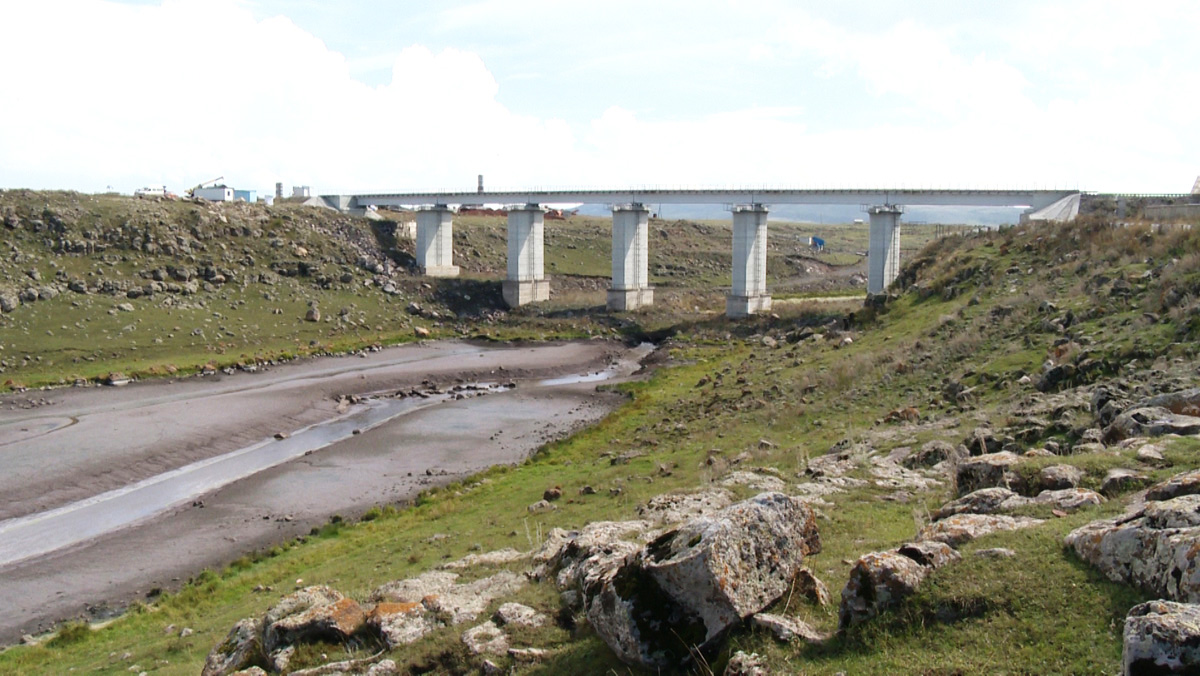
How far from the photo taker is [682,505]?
1677 cm

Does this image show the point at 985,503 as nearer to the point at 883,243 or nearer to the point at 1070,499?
the point at 1070,499

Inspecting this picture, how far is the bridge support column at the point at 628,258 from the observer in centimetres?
7581

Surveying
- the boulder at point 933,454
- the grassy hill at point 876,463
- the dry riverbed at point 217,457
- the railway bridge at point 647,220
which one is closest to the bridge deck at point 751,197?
the railway bridge at point 647,220

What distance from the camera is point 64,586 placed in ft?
72.4

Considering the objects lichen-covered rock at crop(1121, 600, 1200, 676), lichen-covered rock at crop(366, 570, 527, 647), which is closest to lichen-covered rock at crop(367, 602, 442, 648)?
lichen-covered rock at crop(366, 570, 527, 647)

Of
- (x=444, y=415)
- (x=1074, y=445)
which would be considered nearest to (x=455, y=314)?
(x=444, y=415)

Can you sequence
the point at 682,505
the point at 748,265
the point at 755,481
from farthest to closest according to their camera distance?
the point at 748,265
the point at 755,481
the point at 682,505

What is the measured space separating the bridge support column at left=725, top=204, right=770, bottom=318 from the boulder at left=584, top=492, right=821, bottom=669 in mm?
60379

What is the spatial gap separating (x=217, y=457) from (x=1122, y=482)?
31.9m

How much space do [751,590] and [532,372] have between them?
4636cm

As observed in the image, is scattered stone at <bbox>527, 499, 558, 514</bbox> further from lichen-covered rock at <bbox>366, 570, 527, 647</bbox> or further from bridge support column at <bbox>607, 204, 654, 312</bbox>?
bridge support column at <bbox>607, 204, 654, 312</bbox>

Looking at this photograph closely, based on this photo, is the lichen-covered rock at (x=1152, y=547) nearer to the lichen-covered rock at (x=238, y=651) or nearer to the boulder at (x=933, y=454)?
the boulder at (x=933, y=454)

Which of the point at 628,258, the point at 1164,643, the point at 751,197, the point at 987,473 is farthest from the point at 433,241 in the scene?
the point at 1164,643

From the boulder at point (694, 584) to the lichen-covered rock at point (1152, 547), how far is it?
2.94 m
